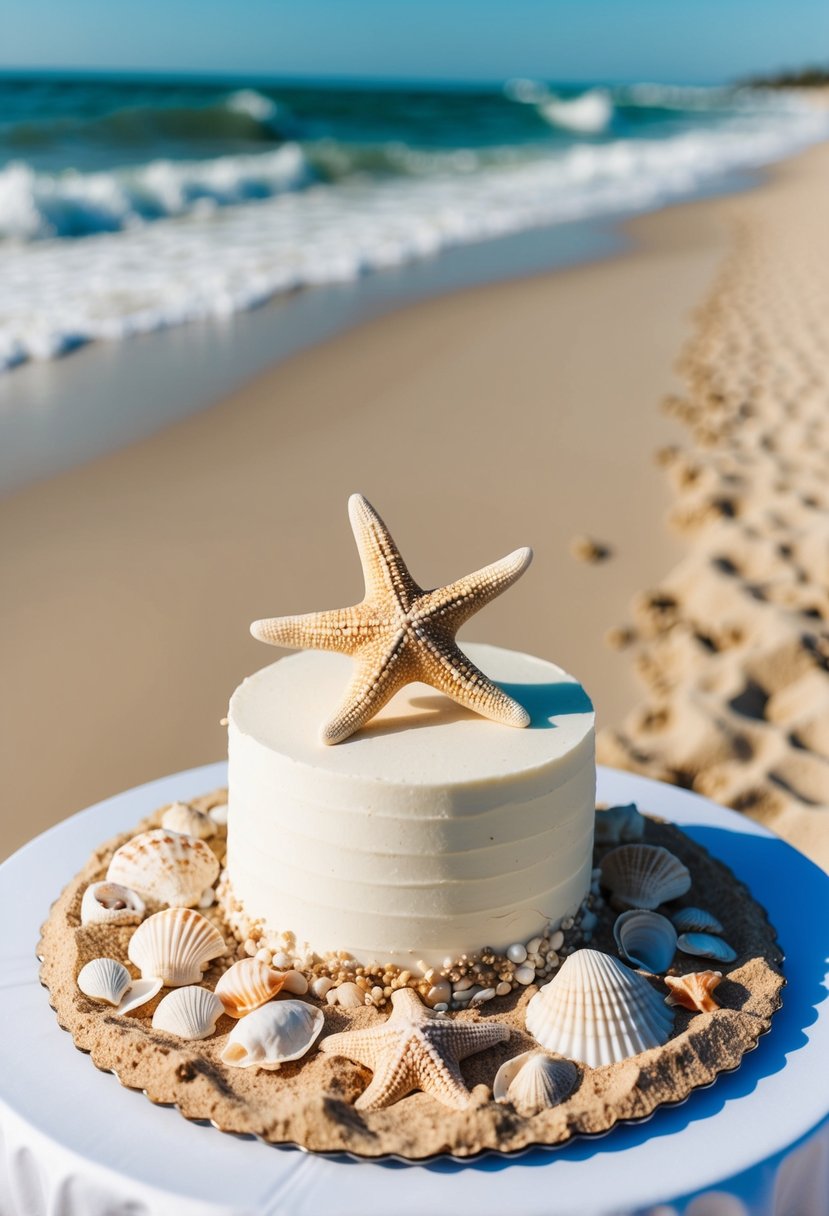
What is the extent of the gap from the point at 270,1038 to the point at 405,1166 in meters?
0.41

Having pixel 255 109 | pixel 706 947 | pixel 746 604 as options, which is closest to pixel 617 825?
pixel 706 947

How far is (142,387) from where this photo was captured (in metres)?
8.45

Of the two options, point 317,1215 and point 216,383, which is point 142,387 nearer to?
point 216,383

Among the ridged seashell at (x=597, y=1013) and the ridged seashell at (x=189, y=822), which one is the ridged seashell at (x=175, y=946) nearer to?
the ridged seashell at (x=189, y=822)

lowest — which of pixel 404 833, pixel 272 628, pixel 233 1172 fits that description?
pixel 233 1172

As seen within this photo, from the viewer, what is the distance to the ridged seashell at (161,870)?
298 centimetres

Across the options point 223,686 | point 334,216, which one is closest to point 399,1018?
point 223,686

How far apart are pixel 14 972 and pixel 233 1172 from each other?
85 centimetres

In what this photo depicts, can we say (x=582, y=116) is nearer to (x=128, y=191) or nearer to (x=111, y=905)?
(x=128, y=191)

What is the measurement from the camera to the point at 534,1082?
235 centimetres

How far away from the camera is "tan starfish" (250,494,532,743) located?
2672 mm

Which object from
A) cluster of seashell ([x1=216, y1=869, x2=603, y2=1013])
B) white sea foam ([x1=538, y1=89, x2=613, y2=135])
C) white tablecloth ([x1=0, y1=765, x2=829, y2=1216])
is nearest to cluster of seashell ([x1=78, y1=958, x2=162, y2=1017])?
white tablecloth ([x1=0, y1=765, x2=829, y2=1216])

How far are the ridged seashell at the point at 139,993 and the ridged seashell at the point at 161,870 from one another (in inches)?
11.0

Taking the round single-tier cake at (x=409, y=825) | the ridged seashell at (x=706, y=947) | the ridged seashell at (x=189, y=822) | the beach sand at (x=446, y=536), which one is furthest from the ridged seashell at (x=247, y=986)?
the beach sand at (x=446, y=536)
